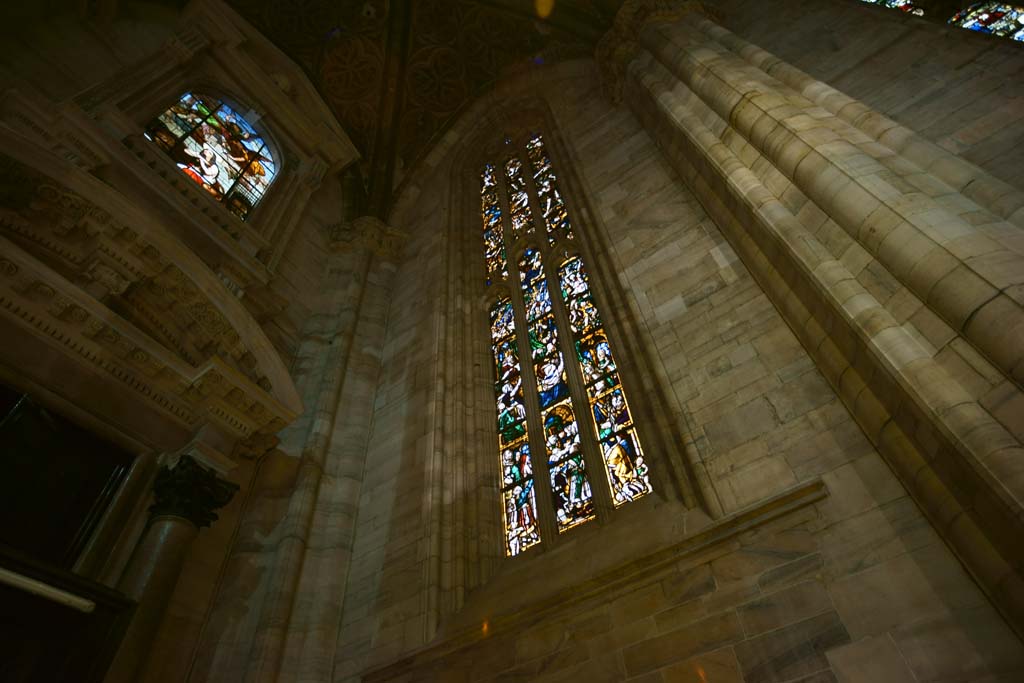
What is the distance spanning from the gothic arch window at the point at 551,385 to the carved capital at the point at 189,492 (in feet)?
8.21

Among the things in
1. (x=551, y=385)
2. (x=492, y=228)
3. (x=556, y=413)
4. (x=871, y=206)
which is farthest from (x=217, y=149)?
(x=871, y=206)

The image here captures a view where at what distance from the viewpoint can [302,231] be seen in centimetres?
910

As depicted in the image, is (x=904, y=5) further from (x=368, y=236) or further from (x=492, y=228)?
(x=368, y=236)

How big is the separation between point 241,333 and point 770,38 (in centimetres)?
680

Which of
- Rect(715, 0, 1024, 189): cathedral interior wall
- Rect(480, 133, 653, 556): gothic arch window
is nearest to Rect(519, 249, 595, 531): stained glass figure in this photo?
Rect(480, 133, 653, 556): gothic arch window

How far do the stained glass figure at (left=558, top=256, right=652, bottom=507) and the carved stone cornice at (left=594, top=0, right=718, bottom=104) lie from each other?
3109mm

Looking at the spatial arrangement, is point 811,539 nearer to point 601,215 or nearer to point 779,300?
point 779,300

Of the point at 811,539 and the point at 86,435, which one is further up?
the point at 86,435

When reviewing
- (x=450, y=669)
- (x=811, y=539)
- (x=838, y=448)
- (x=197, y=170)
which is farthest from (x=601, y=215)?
(x=197, y=170)

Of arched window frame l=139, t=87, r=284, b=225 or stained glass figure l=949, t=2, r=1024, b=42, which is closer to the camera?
stained glass figure l=949, t=2, r=1024, b=42

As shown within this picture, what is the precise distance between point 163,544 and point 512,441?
3.09 metres

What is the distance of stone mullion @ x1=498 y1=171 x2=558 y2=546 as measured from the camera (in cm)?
491

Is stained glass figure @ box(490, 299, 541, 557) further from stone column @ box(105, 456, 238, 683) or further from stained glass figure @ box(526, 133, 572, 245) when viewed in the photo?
stone column @ box(105, 456, 238, 683)

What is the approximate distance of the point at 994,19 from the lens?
556cm
